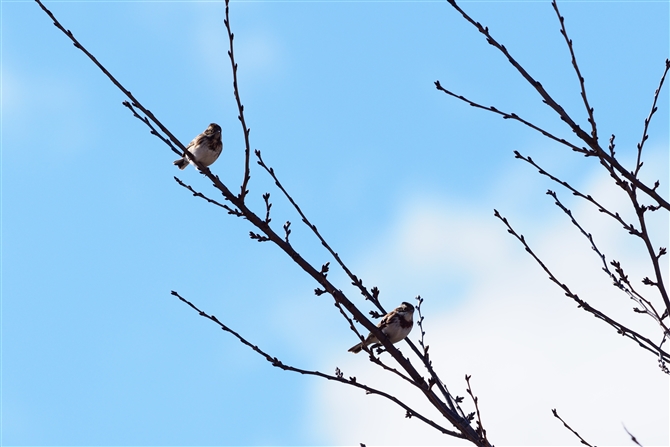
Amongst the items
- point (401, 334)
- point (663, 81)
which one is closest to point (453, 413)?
point (663, 81)

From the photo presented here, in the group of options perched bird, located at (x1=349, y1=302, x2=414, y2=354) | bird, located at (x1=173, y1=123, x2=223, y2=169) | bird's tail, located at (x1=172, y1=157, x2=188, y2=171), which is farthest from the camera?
bird's tail, located at (x1=172, y1=157, x2=188, y2=171)

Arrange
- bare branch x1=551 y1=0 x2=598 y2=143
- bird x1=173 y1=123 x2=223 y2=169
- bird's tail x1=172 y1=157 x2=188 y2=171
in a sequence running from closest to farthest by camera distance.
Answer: bare branch x1=551 y1=0 x2=598 y2=143 < bird x1=173 y1=123 x2=223 y2=169 < bird's tail x1=172 y1=157 x2=188 y2=171

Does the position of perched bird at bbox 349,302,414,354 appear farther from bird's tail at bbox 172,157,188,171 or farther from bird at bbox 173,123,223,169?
bird's tail at bbox 172,157,188,171

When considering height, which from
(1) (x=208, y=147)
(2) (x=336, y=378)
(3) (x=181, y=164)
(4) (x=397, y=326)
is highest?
(3) (x=181, y=164)

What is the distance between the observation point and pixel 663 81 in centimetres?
486

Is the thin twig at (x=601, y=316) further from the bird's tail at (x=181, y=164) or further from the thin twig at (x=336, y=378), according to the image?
the bird's tail at (x=181, y=164)

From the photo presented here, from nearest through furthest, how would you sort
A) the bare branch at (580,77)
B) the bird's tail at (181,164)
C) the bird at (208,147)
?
the bare branch at (580,77), the bird at (208,147), the bird's tail at (181,164)

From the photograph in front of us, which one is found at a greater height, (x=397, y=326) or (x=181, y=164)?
(x=181, y=164)

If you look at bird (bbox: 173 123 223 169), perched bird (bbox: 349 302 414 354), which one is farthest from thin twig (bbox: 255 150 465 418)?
bird (bbox: 173 123 223 169)

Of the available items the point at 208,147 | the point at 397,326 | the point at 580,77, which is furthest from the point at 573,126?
the point at 208,147

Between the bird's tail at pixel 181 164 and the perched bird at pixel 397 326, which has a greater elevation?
the bird's tail at pixel 181 164

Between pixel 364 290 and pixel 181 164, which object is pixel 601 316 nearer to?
pixel 364 290

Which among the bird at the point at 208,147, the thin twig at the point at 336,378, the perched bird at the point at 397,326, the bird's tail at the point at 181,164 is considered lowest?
the thin twig at the point at 336,378

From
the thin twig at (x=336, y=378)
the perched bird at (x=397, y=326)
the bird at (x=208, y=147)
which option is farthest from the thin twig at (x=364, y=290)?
the bird at (x=208, y=147)
